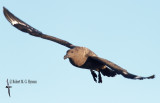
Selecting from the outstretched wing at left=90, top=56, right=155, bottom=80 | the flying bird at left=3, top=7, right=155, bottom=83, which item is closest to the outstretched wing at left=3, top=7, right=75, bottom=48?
the flying bird at left=3, top=7, right=155, bottom=83

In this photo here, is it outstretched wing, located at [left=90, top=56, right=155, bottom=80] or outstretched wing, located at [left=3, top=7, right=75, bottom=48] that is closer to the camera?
outstretched wing, located at [left=90, top=56, right=155, bottom=80]

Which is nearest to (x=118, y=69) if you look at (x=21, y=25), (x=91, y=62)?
(x=91, y=62)

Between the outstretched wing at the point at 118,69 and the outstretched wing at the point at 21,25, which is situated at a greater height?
the outstretched wing at the point at 21,25

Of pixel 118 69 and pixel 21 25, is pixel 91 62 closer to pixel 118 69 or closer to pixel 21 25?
pixel 118 69

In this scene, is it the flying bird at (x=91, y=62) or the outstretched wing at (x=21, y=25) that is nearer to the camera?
the flying bird at (x=91, y=62)

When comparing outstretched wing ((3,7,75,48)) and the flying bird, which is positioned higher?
outstretched wing ((3,7,75,48))

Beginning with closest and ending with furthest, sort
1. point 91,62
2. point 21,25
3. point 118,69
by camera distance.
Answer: point 118,69 < point 91,62 < point 21,25

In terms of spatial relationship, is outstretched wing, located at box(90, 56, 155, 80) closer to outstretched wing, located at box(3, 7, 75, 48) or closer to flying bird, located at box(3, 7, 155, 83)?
flying bird, located at box(3, 7, 155, 83)

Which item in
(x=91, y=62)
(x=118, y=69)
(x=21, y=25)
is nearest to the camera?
(x=118, y=69)

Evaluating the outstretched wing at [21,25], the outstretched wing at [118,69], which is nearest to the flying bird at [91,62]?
the outstretched wing at [118,69]

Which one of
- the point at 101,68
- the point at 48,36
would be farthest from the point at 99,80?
the point at 48,36

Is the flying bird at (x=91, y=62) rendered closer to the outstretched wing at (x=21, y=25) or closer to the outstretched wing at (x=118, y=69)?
the outstretched wing at (x=118, y=69)

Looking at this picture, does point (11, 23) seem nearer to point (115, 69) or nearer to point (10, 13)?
point (10, 13)

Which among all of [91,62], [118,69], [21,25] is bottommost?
[118,69]
